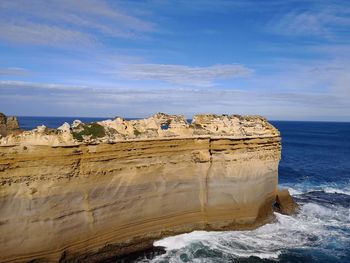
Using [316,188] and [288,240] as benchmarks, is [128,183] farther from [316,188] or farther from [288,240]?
[316,188]

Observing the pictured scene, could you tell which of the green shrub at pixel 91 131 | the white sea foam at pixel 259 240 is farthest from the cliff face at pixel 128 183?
the white sea foam at pixel 259 240

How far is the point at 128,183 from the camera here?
69.7 ft

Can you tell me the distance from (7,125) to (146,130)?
29.7 ft

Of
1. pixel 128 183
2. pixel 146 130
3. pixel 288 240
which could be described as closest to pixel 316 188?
pixel 288 240

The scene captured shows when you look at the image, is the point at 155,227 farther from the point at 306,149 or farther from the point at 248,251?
the point at 306,149

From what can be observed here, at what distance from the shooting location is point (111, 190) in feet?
67.6

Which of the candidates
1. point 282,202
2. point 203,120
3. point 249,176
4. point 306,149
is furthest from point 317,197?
point 306,149

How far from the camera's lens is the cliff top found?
18297mm

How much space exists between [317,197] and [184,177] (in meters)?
17.2

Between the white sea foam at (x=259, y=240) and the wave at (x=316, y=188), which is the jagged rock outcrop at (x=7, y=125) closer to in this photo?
the white sea foam at (x=259, y=240)

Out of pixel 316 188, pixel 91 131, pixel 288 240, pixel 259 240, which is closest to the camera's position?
pixel 91 131

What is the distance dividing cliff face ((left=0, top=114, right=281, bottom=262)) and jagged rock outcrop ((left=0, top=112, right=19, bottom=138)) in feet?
18.5

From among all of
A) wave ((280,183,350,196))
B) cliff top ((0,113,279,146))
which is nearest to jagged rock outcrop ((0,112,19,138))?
cliff top ((0,113,279,146))

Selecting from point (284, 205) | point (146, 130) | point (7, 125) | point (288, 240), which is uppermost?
point (7, 125)
